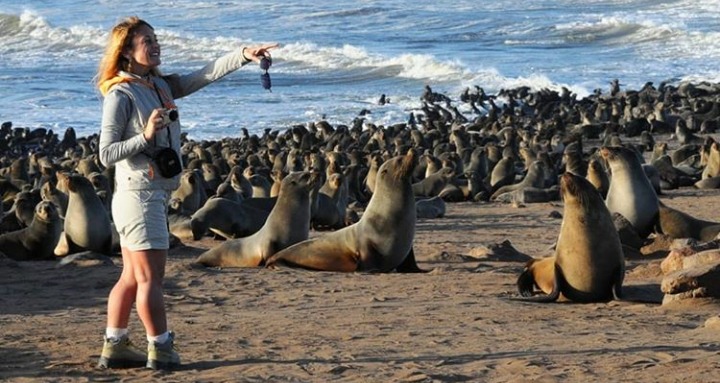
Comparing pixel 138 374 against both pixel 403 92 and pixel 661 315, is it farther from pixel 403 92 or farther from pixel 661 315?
pixel 403 92

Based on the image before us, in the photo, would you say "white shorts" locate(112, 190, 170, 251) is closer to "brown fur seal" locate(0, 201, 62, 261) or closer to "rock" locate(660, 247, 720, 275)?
"rock" locate(660, 247, 720, 275)

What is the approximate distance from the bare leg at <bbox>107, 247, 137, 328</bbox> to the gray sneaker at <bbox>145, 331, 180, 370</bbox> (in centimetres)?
16

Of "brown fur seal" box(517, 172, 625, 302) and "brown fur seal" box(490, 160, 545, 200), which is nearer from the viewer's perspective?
"brown fur seal" box(517, 172, 625, 302)

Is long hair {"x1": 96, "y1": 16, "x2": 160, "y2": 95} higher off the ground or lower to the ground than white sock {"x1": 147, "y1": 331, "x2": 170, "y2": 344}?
higher

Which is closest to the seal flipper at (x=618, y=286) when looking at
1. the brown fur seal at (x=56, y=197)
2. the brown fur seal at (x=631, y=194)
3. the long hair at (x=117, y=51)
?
the brown fur seal at (x=631, y=194)

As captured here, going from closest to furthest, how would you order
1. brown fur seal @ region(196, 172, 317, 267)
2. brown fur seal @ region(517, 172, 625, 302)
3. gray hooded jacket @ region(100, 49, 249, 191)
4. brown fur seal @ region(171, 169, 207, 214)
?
gray hooded jacket @ region(100, 49, 249, 191)
brown fur seal @ region(517, 172, 625, 302)
brown fur seal @ region(196, 172, 317, 267)
brown fur seal @ region(171, 169, 207, 214)

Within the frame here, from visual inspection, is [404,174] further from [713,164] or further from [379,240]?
[713,164]

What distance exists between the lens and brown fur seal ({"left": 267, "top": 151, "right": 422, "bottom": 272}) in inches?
339

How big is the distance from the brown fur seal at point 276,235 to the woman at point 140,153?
3.94 metres

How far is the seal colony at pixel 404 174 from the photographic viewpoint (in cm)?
872

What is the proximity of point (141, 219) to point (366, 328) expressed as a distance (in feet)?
5.06

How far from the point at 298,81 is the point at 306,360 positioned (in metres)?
28.3

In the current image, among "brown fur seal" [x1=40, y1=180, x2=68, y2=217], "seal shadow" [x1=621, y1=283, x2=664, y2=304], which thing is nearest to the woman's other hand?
"seal shadow" [x1=621, y1=283, x2=664, y2=304]

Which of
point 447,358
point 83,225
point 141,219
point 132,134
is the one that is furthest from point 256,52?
point 83,225
